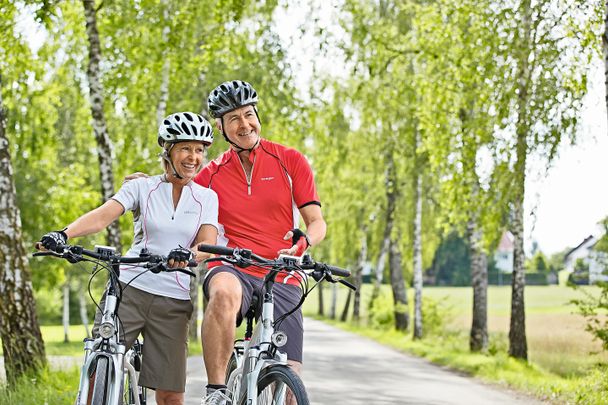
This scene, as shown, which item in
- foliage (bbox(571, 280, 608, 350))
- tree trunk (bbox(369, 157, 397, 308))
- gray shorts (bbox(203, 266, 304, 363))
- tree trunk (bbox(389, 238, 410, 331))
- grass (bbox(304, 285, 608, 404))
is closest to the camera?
gray shorts (bbox(203, 266, 304, 363))

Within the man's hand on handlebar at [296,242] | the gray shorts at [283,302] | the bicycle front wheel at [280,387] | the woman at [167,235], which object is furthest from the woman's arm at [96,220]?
the bicycle front wheel at [280,387]

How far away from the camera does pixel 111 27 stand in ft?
56.4

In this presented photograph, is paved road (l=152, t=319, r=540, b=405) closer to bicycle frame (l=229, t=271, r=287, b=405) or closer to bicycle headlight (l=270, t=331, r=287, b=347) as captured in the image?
bicycle frame (l=229, t=271, r=287, b=405)

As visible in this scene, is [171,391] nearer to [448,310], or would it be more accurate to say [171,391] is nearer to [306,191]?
[306,191]

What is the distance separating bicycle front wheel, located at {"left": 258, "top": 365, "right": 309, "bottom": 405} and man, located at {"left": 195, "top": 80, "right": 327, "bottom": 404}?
0.69 m

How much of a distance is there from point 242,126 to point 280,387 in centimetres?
164

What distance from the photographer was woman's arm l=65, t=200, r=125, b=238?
5.18 meters

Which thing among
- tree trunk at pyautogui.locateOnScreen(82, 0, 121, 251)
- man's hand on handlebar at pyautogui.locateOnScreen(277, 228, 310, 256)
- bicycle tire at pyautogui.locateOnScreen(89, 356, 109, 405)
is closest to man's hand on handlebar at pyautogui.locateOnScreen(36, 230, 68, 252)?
bicycle tire at pyautogui.locateOnScreen(89, 356, 109, 405)

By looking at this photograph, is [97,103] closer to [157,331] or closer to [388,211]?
[157,331]

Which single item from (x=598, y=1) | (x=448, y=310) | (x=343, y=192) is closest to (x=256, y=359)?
(x=598, y=1)

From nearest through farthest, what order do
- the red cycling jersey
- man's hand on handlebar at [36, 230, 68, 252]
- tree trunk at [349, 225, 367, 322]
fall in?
man's hand on handlebar at [36, 230, 68, 252], the red cycling jersey, tree trunk at [349, 225, 367, 322]

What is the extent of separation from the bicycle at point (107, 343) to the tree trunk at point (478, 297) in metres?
17.2

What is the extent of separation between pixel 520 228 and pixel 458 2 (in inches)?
163

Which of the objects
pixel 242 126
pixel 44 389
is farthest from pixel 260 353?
pixel 44 389
